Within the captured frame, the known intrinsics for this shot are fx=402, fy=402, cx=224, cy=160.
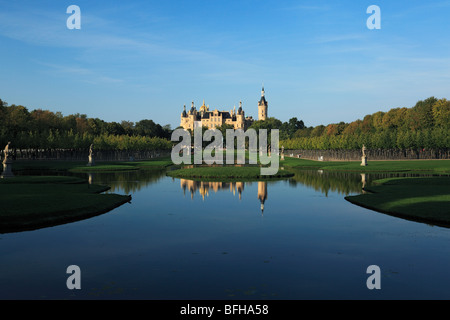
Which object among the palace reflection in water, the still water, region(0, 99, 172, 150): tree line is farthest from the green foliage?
the still water

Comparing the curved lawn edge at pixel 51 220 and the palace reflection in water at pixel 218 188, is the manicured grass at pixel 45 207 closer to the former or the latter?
the curved lawn edge at pixel 51 220

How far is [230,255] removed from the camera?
56.7 ft

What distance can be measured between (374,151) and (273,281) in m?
111

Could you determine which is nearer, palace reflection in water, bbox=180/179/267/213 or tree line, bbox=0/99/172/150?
palace reflection in water, bbox=180/179/267/213

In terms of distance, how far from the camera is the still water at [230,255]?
1327cm

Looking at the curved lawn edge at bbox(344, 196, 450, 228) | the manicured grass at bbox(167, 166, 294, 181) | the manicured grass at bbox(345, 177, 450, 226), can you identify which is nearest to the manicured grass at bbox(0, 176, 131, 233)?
the curved lawn edge at bbox(344, 196, 450, 228)

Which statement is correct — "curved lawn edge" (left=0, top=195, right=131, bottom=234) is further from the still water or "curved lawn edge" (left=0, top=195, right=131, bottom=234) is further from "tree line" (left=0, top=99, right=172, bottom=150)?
"tree line" (left=0, top=99, right=172, bottom=150)

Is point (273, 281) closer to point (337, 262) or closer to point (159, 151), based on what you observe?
point (337, 262)

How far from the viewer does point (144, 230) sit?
2244cm

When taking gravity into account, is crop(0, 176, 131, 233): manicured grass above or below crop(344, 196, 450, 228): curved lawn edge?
above

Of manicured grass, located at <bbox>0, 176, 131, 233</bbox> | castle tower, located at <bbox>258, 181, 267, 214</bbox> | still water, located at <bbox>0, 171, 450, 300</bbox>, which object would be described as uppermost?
manicured grass, located at <bbox>0, 176, 131, 233</bbox>

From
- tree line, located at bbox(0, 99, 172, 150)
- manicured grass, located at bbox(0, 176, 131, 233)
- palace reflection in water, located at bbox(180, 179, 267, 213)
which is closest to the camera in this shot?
manicured grass, located at bbox(0, 176, 131, 233)

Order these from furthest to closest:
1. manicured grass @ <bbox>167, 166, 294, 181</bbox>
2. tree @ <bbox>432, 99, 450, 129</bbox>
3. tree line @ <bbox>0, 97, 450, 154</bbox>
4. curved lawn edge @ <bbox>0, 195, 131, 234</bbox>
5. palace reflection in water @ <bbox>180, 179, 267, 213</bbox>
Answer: tree @ <bbox>432, 99, 450, 129</bbox> < tree line @ <bbox>0, 97, 450, 154</bbox> < manicured grass @ <bbox>167, 166, 294, 181</bbox> < palace reflection in water @ <bbox>180, 179, 267, 213</bbox> < curved lawn edge @ <bbox>0, 195, 131, 234</bbox>

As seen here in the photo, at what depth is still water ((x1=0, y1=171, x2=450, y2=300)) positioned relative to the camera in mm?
13266
